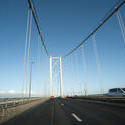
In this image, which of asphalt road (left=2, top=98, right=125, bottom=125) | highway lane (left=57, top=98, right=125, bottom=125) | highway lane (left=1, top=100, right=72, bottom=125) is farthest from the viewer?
highway lane (left=1, top=100, right=72, bottom=125)

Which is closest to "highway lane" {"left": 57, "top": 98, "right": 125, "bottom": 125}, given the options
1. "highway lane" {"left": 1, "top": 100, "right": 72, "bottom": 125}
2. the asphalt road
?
the asphalt road

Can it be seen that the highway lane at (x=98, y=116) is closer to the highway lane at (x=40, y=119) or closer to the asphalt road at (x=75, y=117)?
the asphalt road at (x=75, y=117)

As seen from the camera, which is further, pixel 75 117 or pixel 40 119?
pixel 75 117

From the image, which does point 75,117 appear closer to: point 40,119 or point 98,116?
point 98,116

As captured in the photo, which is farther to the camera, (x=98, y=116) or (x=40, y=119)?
(x=98, y=116)

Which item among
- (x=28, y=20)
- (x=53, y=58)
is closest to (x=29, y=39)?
(x=28, y=20)

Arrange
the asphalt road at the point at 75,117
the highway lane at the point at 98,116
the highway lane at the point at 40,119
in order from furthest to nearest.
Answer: the highway lane at the point at 40,119
the asphalt road at the point at 75,117
the highway lane at the point at 98,116

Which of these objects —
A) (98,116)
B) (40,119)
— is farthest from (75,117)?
(40,119)

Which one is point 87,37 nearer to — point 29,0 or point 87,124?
point 29,0

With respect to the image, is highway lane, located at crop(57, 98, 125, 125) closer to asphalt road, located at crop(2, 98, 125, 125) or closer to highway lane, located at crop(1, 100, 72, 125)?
asphalt road, located at crop(2, 98, 125, 125)

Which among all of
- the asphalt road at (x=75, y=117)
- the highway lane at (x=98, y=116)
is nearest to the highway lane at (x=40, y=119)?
the asphalt road at (x=75, y=117)

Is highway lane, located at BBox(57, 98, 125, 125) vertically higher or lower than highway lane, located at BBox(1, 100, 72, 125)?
higher

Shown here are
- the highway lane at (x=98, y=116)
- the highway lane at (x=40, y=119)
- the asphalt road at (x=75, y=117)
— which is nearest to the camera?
the highway lane at (x=98, y=116)

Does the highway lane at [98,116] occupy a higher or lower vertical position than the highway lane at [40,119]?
higher
